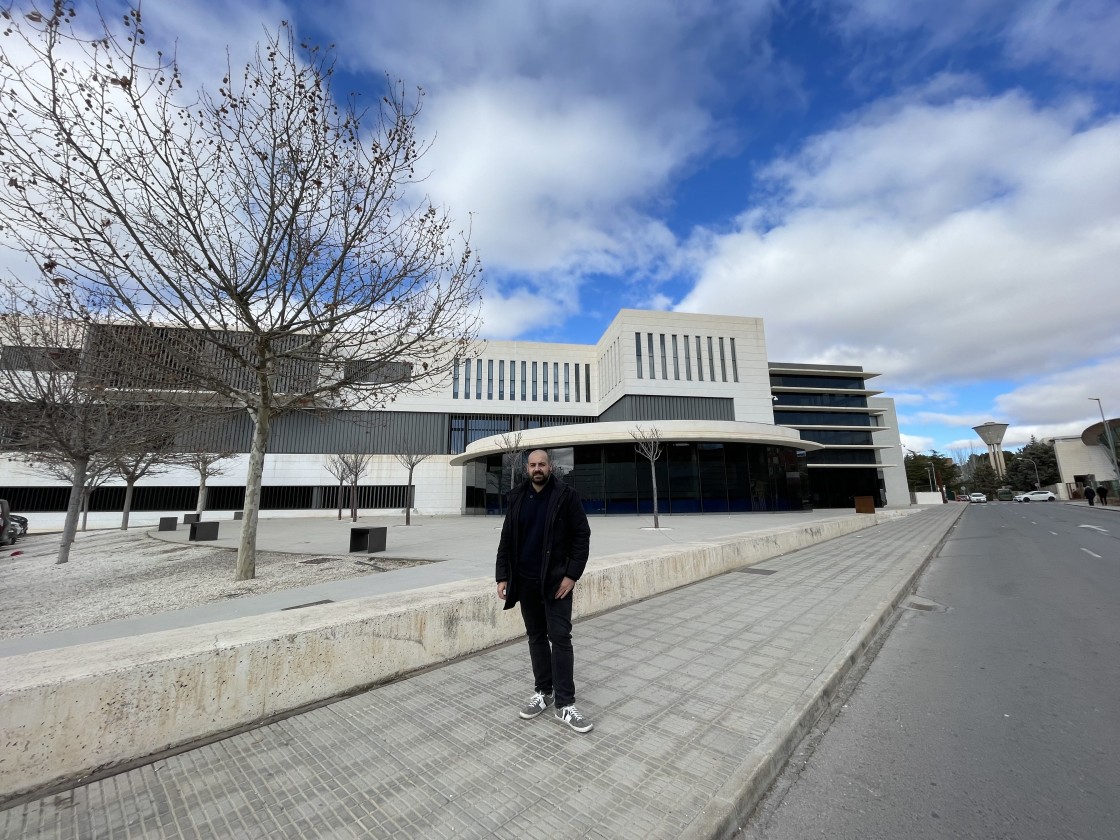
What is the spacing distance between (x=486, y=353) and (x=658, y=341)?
51.1 feet

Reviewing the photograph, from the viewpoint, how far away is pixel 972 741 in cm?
302

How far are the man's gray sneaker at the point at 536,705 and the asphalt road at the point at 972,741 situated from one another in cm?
142

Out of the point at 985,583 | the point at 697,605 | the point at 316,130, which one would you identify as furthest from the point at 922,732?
the point at 316,130

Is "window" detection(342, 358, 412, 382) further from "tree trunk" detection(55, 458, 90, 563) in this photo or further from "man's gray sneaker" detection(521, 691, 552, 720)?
"tree trunk" detection(55, 458, 90, 563)

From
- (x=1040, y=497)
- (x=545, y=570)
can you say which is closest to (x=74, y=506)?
(x=545, y=570)

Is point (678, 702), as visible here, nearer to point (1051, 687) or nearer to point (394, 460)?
point (1051, 687)

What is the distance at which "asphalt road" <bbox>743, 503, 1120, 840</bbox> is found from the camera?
2260 mm

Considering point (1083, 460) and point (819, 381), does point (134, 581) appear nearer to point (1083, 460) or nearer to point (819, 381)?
point (819, 381)

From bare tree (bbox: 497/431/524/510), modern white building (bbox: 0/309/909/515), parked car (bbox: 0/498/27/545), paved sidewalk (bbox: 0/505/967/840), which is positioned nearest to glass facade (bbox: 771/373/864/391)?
modern white building (bbox: 0/309/909/515)

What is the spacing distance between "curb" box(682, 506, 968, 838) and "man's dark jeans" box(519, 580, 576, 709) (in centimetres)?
110

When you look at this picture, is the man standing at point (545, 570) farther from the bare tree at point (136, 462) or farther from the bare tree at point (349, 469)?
the bare tree at point (349, 469)

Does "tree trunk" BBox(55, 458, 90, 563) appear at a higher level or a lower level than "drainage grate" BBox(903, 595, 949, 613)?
higher

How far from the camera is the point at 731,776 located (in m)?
2.43

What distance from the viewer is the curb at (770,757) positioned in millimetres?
2125
